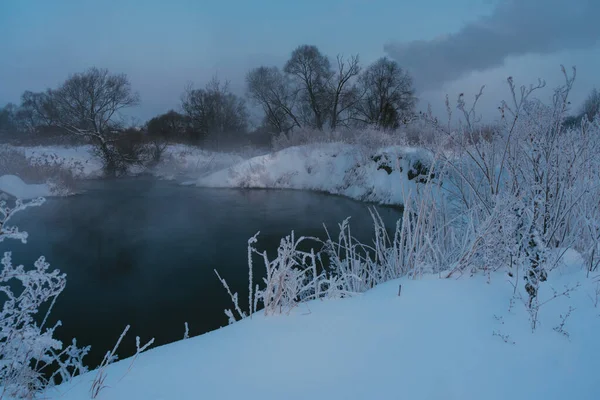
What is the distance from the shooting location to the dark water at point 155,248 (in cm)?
434

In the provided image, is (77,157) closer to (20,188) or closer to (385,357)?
(20,188)

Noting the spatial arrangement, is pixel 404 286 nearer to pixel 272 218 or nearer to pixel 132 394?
pixel 132 394

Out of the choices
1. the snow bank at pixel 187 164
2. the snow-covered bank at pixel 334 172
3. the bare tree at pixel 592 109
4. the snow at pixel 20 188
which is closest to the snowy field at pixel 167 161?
the snow bank at pixel 187 164

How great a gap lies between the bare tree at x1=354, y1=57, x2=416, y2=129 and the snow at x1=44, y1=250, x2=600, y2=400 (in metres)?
24.8

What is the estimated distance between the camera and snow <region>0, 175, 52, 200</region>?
38.0 ft

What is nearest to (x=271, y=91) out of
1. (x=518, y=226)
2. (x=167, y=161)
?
(x=167, y=161)

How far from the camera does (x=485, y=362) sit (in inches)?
57.3

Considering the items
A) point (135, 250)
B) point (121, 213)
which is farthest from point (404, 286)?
point (121, 213)

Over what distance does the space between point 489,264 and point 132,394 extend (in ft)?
7.41

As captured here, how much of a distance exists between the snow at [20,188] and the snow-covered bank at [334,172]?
614 centimetres

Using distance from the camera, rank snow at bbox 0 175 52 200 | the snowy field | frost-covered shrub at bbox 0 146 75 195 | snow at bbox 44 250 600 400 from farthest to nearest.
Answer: the snowy field → frost-covered shrub at bbox 0 146 75 195 → snow at bbox 0 175 52 200 → snow at bbox 44 250 600 400

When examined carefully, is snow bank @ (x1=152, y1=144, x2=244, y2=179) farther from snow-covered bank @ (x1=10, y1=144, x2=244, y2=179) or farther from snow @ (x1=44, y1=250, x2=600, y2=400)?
snow @ (x1=44, y1=250, x2=600, y2=400)

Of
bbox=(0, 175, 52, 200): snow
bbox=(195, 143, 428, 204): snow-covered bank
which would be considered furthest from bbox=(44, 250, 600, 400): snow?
bbox=(0, 175, 52, 200): snow

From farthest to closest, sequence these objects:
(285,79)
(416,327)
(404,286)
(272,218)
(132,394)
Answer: (285,79) < (272,218) < (404,286) < (416,327) < (132,394)
